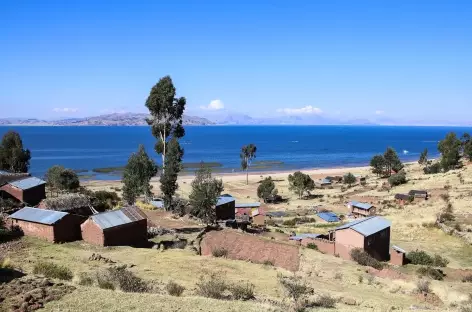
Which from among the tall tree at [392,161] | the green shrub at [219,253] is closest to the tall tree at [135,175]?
the green shrub at [219,253]

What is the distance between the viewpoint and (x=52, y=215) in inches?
1126

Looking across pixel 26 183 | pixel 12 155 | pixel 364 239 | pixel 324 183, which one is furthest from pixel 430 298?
pixel 324 183

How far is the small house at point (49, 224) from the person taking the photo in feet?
91.4

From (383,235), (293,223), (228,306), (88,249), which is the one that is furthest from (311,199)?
(228,306)

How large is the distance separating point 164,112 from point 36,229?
2066 cm

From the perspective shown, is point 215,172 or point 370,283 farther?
point 215,172

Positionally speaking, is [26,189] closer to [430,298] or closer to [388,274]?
[388,274]

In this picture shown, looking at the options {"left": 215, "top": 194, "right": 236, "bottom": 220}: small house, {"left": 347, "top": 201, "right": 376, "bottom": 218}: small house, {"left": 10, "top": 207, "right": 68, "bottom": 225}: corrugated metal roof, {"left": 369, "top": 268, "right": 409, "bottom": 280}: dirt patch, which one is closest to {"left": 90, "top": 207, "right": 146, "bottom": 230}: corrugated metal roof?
{"left": 10, "top": 207, "right": 68, "bottom": 225}: corrugated metal roof

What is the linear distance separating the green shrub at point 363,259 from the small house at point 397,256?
2910 millimetres

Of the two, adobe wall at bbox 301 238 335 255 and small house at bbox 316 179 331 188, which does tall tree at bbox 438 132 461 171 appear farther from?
adobe wall at bbox 301 238 335 255

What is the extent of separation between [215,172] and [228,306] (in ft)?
301

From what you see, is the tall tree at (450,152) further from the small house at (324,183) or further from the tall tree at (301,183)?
the tall tree at (301,183)

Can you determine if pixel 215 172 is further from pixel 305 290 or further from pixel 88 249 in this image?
pixel 305 290

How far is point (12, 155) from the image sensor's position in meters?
55.1
